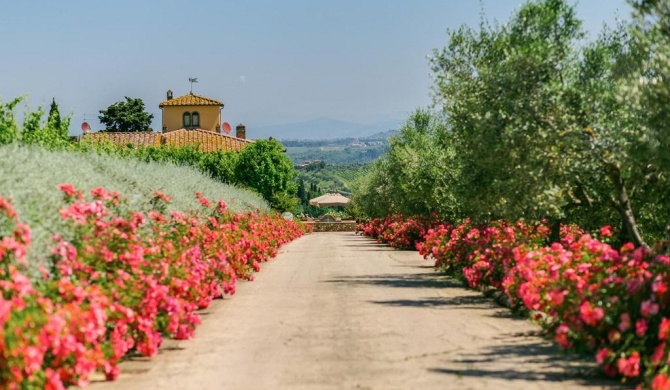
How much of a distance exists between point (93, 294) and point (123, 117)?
397 feet

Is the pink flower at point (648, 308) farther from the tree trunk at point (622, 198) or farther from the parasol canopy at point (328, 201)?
the parasol canopy at point (328, 201)

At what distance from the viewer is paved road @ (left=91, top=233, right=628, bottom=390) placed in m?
8.96

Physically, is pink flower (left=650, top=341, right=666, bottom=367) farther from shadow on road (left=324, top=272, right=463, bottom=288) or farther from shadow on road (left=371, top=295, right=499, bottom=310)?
shadow on road (left=324, top=272, right=463, bottom=288)

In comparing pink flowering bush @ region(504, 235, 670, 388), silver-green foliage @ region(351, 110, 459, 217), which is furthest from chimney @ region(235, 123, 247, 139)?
pink flowering bush @ region(504, 235, 670, 388)

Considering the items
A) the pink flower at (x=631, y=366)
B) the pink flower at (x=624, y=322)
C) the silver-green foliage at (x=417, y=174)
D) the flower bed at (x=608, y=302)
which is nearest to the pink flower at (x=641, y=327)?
the flower bed at (x=608, y=302)

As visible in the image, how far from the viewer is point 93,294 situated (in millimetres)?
9094

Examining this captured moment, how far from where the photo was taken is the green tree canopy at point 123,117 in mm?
127062

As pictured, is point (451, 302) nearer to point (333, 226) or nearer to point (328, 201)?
point (333, 226)

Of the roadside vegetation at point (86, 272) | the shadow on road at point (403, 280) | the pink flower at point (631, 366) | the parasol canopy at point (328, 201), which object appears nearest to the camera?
the roadside vegetation at point (86, 272)

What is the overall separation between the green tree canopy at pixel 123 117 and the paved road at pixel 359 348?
11285cm

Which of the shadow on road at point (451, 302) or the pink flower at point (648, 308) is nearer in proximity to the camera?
the pink flower at point (648, 308)

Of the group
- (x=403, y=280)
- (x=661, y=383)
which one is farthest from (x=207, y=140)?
(x=661, y=383)

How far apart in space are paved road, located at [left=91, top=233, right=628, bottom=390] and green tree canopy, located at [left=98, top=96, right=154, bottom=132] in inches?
4443

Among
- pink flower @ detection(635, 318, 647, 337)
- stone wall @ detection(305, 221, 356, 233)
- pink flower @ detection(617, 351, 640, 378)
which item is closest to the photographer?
pink flower @ detection(617, 351, 640, 378)
